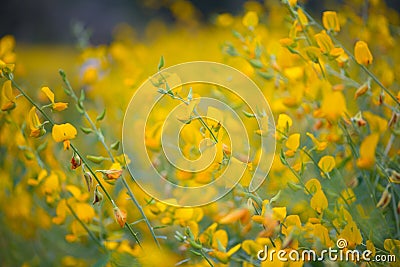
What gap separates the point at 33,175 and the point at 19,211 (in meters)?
0.21

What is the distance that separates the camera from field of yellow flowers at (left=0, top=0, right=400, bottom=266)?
90cm

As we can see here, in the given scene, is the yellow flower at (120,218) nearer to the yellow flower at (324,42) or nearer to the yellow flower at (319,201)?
the yellow flower at (319,201)

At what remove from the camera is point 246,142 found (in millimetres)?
1208

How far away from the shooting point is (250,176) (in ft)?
3.09

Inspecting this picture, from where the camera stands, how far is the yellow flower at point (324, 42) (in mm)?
995

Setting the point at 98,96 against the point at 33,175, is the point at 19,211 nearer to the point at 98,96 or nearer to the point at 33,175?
the point at 33,175

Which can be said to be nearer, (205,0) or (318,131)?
(318,131)

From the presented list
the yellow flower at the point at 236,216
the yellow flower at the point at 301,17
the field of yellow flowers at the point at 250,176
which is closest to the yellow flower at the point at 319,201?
the field of yellow flowers at the point at 250,176

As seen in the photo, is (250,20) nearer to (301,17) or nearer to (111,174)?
(301,17)

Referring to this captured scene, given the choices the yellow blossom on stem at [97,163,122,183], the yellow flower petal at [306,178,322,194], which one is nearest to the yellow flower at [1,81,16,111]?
the yellow blossom on stem at [97,163,122,183]

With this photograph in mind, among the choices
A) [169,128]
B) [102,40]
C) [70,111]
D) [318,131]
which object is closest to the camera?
[318,131]

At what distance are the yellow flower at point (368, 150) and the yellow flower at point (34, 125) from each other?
1.73 feet

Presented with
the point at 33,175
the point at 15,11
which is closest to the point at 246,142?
the point at 33,175

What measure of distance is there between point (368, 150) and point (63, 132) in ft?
1.64
